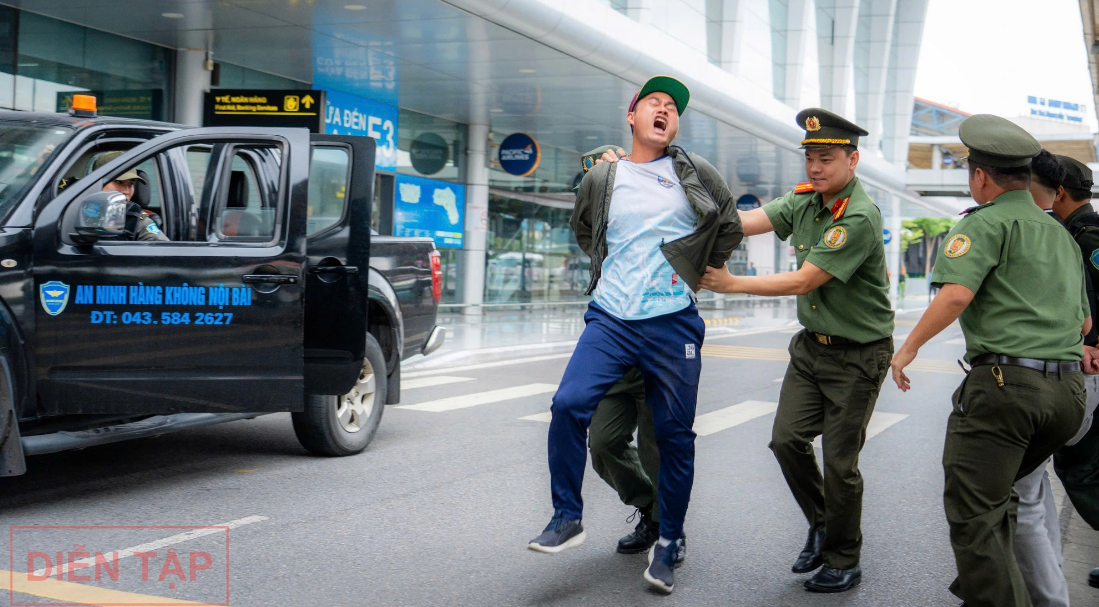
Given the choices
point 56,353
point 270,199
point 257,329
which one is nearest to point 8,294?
point 56,353

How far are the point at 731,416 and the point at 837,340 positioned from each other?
535cm

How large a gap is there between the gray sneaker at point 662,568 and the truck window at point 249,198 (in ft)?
9.55

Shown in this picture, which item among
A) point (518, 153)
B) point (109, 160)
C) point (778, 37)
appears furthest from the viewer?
point (778, 37)

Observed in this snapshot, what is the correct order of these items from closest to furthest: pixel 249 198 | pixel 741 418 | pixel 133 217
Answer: pixel 133 217
pixel 249 198
pixel 741 418

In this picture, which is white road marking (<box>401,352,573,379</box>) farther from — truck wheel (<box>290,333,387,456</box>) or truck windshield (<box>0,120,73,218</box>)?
truck windshield (<box>0,120,73,218</box>)

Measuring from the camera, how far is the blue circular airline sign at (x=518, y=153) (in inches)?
863

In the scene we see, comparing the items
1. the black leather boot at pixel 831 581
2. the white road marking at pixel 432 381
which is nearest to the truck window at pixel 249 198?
the black leather boot at pixel 831 581

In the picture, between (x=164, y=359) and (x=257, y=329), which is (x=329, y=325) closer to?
(x=257, y=329)

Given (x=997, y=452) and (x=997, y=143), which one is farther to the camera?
(x=997, y=143)

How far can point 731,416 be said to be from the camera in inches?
381

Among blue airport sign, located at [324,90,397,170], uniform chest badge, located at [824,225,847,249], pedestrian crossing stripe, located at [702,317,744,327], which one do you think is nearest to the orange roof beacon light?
uniform chest badge, located at [824,225,847,249]

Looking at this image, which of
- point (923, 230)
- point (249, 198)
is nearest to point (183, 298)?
point (249, 198)

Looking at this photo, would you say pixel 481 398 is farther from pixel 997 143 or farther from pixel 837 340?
pixel 997 143

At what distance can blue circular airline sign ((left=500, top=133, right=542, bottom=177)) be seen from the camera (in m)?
21.9
